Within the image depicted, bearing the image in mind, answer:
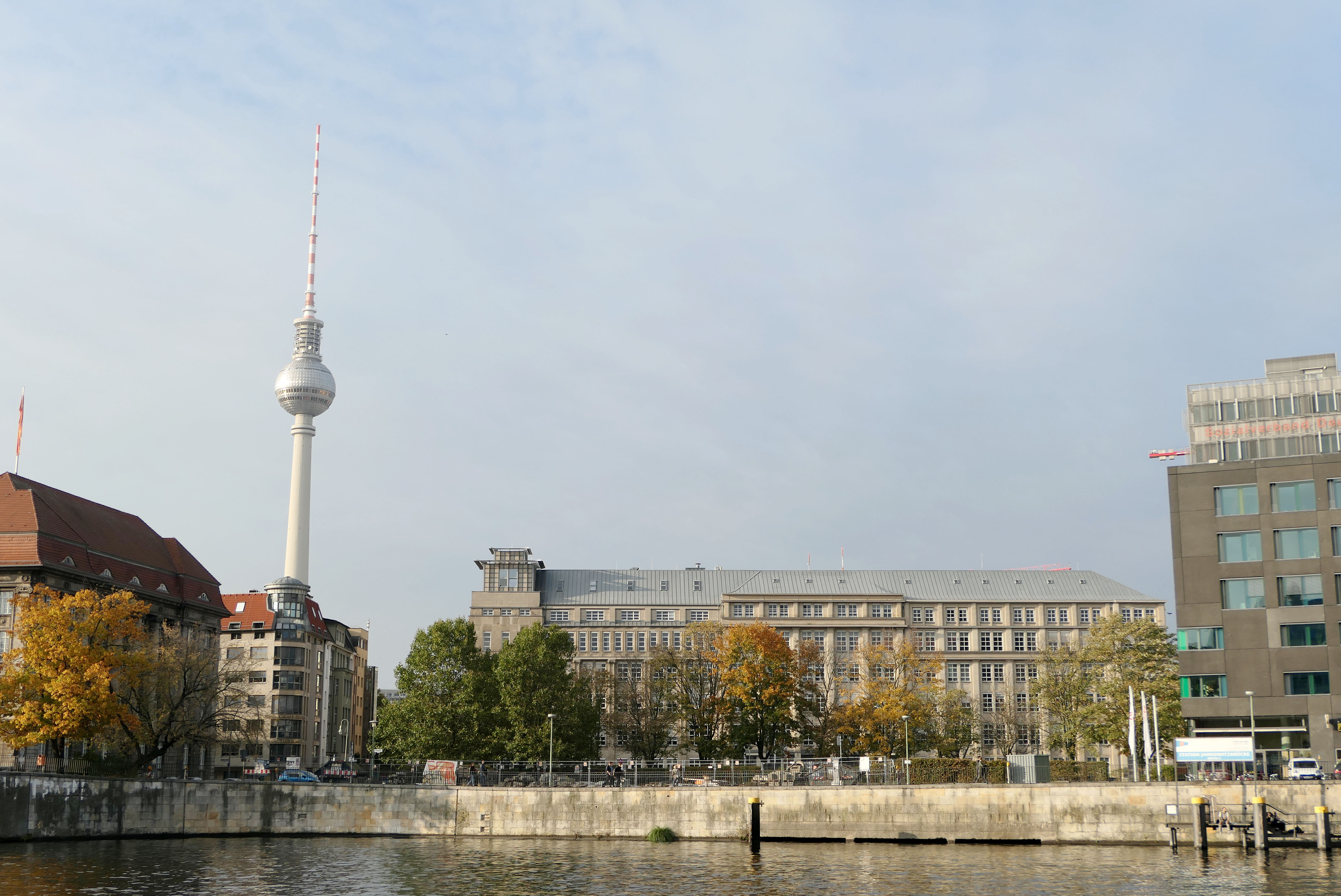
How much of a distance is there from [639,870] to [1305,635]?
49.3 meters

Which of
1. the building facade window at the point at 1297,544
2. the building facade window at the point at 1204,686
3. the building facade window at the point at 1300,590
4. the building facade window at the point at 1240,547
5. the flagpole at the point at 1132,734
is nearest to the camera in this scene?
the flagpole at the point at 1132,734

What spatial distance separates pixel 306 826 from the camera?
277 feet

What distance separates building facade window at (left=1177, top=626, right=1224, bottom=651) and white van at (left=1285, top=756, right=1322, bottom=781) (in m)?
9.85

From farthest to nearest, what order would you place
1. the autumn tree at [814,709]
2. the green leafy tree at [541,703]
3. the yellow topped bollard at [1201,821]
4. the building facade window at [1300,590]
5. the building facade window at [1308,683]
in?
1. the autumn tree at [814,709]
2. the green leafy tree at [541,703]
3. the building facade window at [1300,590]
4. the building facade window at [1308,683]
5. the yellow topped bollard at [1201,821]

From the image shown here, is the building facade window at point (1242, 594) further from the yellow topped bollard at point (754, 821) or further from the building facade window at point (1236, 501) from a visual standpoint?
the yellow topped bollard at point (754, 821)

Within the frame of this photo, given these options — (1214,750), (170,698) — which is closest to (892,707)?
(1214,750)

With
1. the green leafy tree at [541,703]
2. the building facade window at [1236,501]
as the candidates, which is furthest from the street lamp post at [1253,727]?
the green leafy tree at [541,703]

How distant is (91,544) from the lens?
347 ft

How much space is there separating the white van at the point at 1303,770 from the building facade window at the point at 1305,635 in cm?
861

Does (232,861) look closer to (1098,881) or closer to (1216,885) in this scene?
(1098,881)

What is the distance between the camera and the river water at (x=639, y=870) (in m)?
53.2

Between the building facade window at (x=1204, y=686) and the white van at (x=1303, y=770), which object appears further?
the building facade window at (x=1204, y=686)

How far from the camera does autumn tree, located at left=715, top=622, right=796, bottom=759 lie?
10831cm

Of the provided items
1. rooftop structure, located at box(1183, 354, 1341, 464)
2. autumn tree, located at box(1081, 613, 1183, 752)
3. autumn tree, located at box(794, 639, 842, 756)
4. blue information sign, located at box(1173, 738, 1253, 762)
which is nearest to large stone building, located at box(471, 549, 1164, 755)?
autumn tree, located at box(794, 639, 842, 756)
